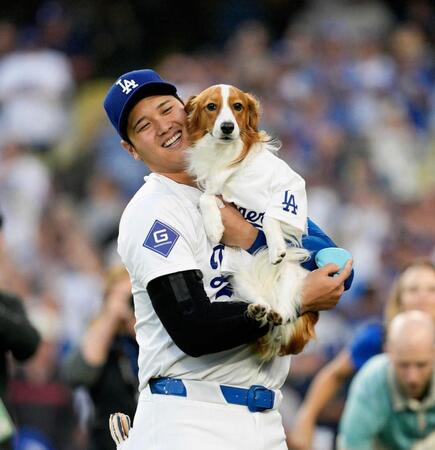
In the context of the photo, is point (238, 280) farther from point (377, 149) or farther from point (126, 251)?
point (377, 149)

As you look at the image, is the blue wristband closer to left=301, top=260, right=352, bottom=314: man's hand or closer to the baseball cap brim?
left=301, top=260, right=352, bottom=314: man's hand

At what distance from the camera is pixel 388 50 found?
1316 centimetres

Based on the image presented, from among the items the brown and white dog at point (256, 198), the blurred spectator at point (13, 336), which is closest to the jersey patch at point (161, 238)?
the brown and white dog at point (256, 198)

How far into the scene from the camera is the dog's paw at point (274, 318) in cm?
389

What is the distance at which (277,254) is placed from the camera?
13.4ft

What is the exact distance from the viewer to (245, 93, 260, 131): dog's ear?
4402mm

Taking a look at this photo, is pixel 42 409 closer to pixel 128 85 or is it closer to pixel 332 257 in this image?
pixel 128 85

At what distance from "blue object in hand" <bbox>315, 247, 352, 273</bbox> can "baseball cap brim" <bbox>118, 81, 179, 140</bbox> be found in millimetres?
756

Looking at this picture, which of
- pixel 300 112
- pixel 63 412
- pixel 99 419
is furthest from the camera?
pixel 300 112

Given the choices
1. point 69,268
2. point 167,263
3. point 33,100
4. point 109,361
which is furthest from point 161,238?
point 33,100

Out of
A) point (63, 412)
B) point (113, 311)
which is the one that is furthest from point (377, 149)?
point (113, 311)

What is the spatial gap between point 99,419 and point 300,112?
671 cm

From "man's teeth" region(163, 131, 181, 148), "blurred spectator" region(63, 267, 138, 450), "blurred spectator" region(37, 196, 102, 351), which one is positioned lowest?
"blurred spectator" region(37, 196, 102, 351)

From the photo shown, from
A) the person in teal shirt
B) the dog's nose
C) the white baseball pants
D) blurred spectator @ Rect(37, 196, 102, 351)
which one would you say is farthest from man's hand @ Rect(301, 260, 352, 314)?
blurred spectator @ Rect(37, 196, 102, 351)
